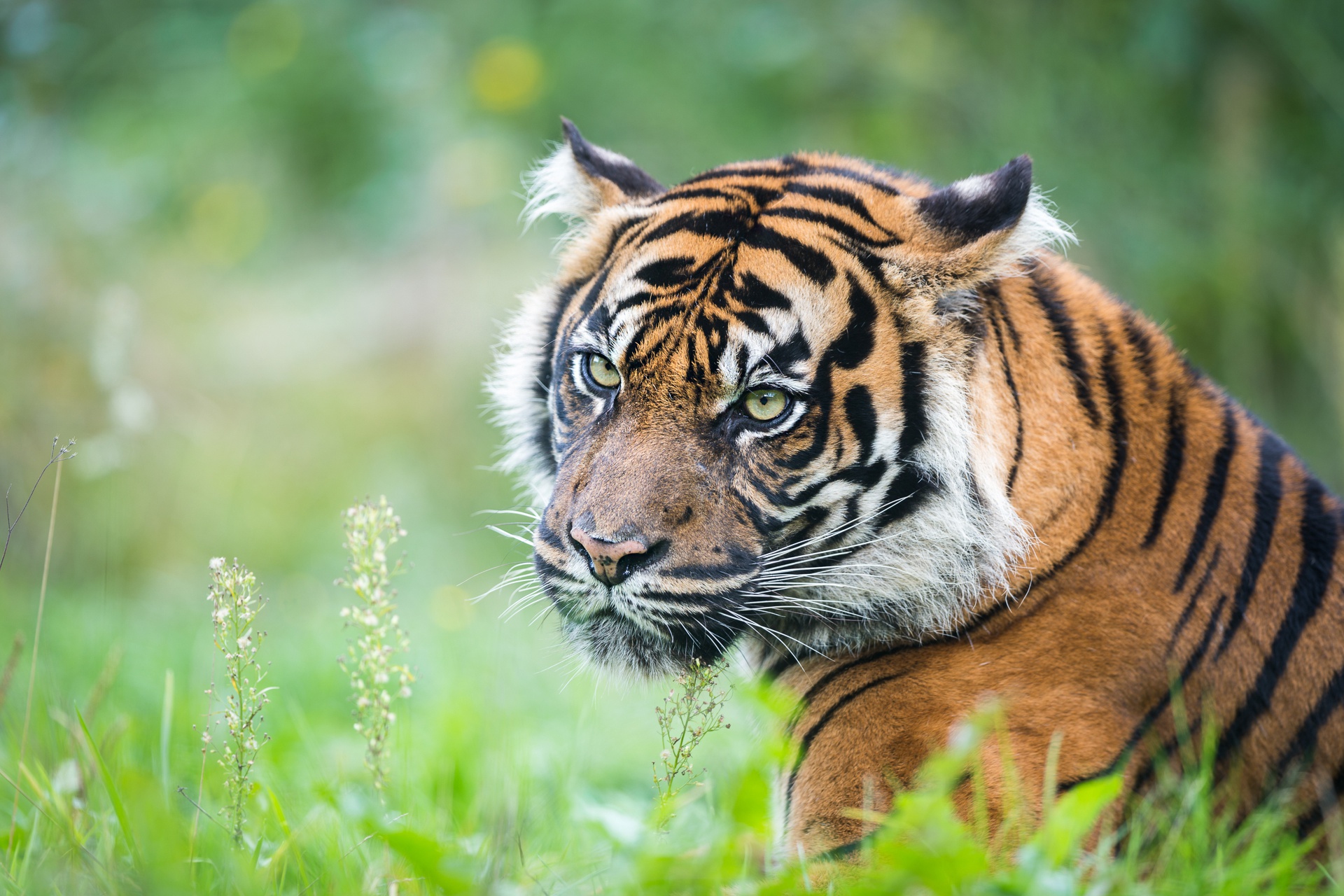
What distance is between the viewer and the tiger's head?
87.7 inches

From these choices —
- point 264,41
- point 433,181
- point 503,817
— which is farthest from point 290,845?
point 433,181

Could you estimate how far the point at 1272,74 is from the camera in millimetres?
6219

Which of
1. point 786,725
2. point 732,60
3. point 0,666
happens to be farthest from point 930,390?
point 732,60

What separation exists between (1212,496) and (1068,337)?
1.61 feet

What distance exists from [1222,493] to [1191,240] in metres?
5.03

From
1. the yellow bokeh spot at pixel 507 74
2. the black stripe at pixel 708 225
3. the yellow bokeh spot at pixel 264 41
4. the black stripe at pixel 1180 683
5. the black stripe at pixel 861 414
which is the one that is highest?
the yellow bokeh spot at pixel 507 74

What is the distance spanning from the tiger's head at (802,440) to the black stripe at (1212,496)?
1.18ft

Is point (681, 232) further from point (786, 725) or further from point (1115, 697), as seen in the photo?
point (1115, 697)

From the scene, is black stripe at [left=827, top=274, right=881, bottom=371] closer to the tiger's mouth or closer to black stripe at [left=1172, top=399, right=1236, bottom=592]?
the tiger's mouth

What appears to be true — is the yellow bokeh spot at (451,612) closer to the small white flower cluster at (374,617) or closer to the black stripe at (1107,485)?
the small white flower cluster at (374,617)

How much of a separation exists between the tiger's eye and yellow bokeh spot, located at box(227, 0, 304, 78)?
6690 mm

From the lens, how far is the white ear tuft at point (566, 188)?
2.94 metres

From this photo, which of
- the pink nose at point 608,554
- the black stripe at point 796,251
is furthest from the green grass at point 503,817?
the black stripe at point 796,251

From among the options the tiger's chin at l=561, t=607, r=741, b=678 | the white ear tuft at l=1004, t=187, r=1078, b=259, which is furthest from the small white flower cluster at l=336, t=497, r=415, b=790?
the white ear tuft at l=1004, t=187, r=1078, b=259
